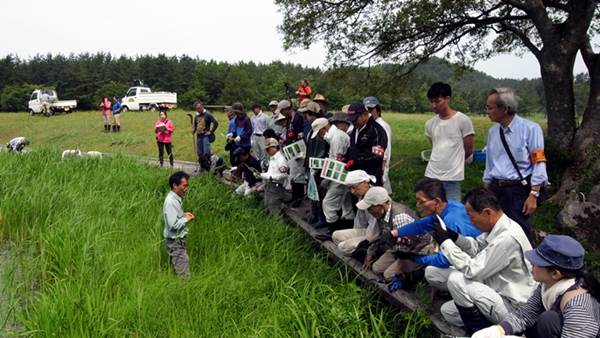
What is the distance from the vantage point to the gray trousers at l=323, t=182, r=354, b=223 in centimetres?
511

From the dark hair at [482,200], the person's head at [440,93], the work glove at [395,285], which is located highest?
the person's head at [440,93]

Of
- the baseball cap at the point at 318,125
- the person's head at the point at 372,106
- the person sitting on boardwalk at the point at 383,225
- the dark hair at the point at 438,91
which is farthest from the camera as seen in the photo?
the baseball cap at the point at 318,125

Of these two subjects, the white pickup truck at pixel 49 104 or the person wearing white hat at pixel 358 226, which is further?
the white pickup truck at pixel 49 104

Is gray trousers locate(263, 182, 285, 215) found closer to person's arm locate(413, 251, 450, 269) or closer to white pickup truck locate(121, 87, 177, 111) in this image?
person's arm locate(413, 251, 450, 269)

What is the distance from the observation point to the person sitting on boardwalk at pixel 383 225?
148 inches

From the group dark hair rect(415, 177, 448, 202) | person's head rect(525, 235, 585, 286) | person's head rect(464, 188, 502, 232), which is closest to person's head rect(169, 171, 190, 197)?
dark hair rect(415, 177, 448, 202)

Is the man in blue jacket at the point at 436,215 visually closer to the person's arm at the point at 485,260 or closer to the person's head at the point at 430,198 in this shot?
the person's head at the point at 430,198

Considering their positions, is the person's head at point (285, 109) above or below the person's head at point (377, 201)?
above

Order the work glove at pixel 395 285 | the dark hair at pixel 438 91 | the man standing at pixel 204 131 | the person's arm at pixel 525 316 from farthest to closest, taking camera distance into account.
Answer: the man standing at pixel 204 131
the dark hair at pixel 438 91
the work glove at pixel 395 285
the person's arm at pixel 525 316

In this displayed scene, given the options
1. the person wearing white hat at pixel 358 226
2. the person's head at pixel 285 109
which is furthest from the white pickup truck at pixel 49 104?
the person wearing white hat at pixel 358 226

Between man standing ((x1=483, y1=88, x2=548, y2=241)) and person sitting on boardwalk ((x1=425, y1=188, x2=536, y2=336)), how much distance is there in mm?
792

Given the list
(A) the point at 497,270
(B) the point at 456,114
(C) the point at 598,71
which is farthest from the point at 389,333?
(C) the point at 598,71

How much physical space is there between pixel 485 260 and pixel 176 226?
2.76 m

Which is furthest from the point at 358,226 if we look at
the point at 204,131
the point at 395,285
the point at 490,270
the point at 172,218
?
the point at 204,131
